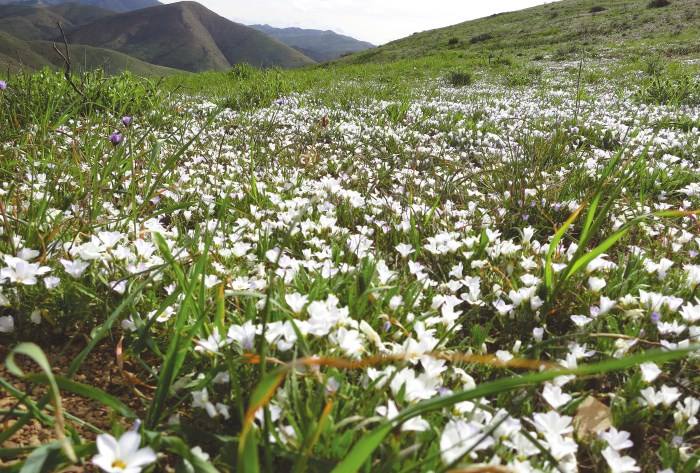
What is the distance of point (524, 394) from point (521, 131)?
7.09 metres

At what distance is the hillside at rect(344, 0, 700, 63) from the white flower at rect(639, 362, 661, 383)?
1135 inches

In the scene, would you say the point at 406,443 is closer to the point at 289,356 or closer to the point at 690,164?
the point at 289,356

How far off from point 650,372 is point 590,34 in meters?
41.8

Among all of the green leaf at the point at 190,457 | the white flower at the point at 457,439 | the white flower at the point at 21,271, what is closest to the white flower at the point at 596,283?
the white flower at the point at 457,439

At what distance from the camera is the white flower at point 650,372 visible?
1932 mm

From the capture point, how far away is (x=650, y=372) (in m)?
1.95

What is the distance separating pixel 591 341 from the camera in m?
2.42

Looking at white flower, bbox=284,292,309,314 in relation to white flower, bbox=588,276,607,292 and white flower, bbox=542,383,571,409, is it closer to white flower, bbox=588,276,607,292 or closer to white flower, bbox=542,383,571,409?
white flower, bbox=542,383,571,409

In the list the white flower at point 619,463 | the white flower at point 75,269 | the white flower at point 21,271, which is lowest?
the white flower at point 619,463

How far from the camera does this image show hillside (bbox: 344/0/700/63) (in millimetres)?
28453

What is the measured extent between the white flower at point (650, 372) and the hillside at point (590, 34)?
1135 inches

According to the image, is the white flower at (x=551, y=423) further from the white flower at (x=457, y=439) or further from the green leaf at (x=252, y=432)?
the green leaf at (x=252, y=432)

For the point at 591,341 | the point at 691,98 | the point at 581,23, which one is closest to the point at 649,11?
the point at 581,23

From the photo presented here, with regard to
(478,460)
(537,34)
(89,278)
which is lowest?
(478,460)
